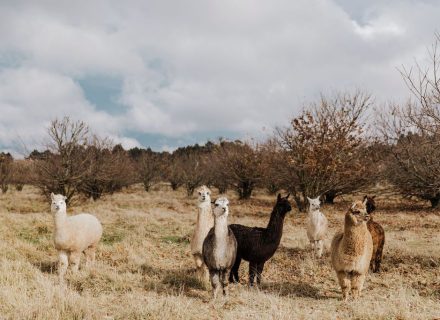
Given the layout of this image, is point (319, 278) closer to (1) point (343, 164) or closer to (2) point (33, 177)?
(1) point (343, 164)

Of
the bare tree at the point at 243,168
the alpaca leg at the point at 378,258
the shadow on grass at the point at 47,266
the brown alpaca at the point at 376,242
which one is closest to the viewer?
the shadow on grass at the point at 47,266

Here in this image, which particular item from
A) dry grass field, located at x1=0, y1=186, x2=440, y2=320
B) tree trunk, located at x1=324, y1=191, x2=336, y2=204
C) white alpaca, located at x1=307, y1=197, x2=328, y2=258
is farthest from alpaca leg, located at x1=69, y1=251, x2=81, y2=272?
tree trunk, located at x1=324, y1=191, x2=336, y2=204

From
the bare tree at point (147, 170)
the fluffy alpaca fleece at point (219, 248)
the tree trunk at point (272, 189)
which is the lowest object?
the fluffy alpaca fleece at point (219, 248)

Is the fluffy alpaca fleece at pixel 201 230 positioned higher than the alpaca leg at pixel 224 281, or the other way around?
the fluffy alpaca fleece at pixel 201 230

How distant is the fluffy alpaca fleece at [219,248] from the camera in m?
6.20

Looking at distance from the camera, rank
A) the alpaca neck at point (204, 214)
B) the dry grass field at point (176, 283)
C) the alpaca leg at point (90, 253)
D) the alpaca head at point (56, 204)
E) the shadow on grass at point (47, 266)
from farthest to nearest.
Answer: the alpaca leg at point (90, 253), the shadow on grass at point (47, 266), the alpaca head at point (56, 204), the alpaca neck at point (204, 214), the dry grass field at point (176, 283)

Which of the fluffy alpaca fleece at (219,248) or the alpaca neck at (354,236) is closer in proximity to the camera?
the fluffy alpaca fleece at (219,248)

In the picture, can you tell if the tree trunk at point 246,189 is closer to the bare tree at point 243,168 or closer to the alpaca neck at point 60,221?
the bare tree at point 243,168

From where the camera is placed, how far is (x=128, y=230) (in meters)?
12.8

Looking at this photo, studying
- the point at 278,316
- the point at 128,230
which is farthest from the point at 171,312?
the point at 128,230

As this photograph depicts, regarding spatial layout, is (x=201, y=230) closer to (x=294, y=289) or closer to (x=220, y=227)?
(x=220, y=227)

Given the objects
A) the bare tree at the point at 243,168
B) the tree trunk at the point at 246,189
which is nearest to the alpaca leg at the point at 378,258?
the bare tree at the point at 243,168

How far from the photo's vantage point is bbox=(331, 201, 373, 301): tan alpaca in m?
6.33

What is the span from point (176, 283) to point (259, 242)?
67.0 inches
